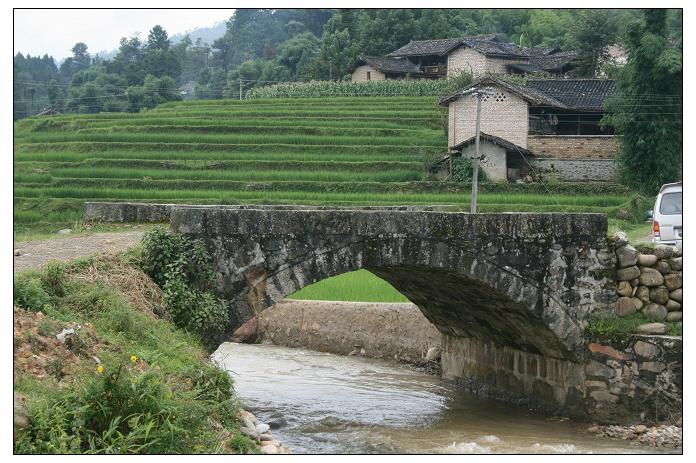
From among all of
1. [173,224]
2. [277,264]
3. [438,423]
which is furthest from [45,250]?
[438,423]

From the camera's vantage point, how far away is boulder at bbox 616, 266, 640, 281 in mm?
13953

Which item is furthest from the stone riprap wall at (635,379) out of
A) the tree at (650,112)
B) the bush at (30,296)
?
the tree at (650,112)

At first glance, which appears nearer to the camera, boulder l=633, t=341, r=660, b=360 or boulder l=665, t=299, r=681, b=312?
boulder l=633, t=341, r=660, b=360

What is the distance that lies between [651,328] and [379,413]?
421 cm

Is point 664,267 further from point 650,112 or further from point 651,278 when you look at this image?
point 650,112

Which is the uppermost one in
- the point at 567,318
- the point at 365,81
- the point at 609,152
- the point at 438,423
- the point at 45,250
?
the point at 365,81

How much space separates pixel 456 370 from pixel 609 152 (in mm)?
22842

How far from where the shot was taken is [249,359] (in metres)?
20.0

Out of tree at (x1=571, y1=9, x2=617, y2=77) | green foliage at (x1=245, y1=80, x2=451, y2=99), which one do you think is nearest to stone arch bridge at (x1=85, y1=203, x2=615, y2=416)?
green foliage at (x1=245, y1=80, x2=451, y2=99)

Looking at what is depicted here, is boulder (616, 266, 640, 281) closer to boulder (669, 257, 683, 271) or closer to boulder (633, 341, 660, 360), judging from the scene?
boulder (669, 257, 683, 271)

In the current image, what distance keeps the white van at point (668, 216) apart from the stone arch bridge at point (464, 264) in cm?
285

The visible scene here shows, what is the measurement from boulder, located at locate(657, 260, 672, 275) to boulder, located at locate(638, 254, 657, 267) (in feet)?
0.28

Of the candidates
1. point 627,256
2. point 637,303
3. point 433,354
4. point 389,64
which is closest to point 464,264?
point 627,256

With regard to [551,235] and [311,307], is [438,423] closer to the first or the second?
[551,235]
